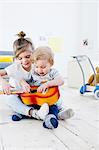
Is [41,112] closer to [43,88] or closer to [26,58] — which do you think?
[43,88]

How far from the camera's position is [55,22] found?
296 cm

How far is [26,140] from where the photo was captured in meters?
0.97

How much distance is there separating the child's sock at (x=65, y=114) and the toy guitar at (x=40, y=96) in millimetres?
60

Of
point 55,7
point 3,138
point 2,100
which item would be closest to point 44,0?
point 55,7

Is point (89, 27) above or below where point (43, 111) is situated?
above

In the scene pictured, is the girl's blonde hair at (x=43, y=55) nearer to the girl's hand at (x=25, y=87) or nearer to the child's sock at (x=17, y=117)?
the girl's hand at (x=25, y=87)

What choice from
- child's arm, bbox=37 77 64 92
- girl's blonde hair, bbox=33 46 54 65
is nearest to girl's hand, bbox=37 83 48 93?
child's arm, bbox=37 77 64 92

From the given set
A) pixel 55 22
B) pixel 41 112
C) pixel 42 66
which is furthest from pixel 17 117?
pixel 55 22

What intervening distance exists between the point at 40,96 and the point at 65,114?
0.14 m

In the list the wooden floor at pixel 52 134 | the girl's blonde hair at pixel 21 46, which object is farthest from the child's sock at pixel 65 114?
the girl's blonde hair at pixel 21 46

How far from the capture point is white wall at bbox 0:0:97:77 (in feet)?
9.35

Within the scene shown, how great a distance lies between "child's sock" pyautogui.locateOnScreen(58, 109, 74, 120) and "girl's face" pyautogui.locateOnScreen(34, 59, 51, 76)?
19 cm

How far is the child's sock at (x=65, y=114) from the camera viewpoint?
1.25 metres

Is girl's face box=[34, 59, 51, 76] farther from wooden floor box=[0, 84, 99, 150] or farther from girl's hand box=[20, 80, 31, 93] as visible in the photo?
wooden floor box=[0, 84, 99, 150]
